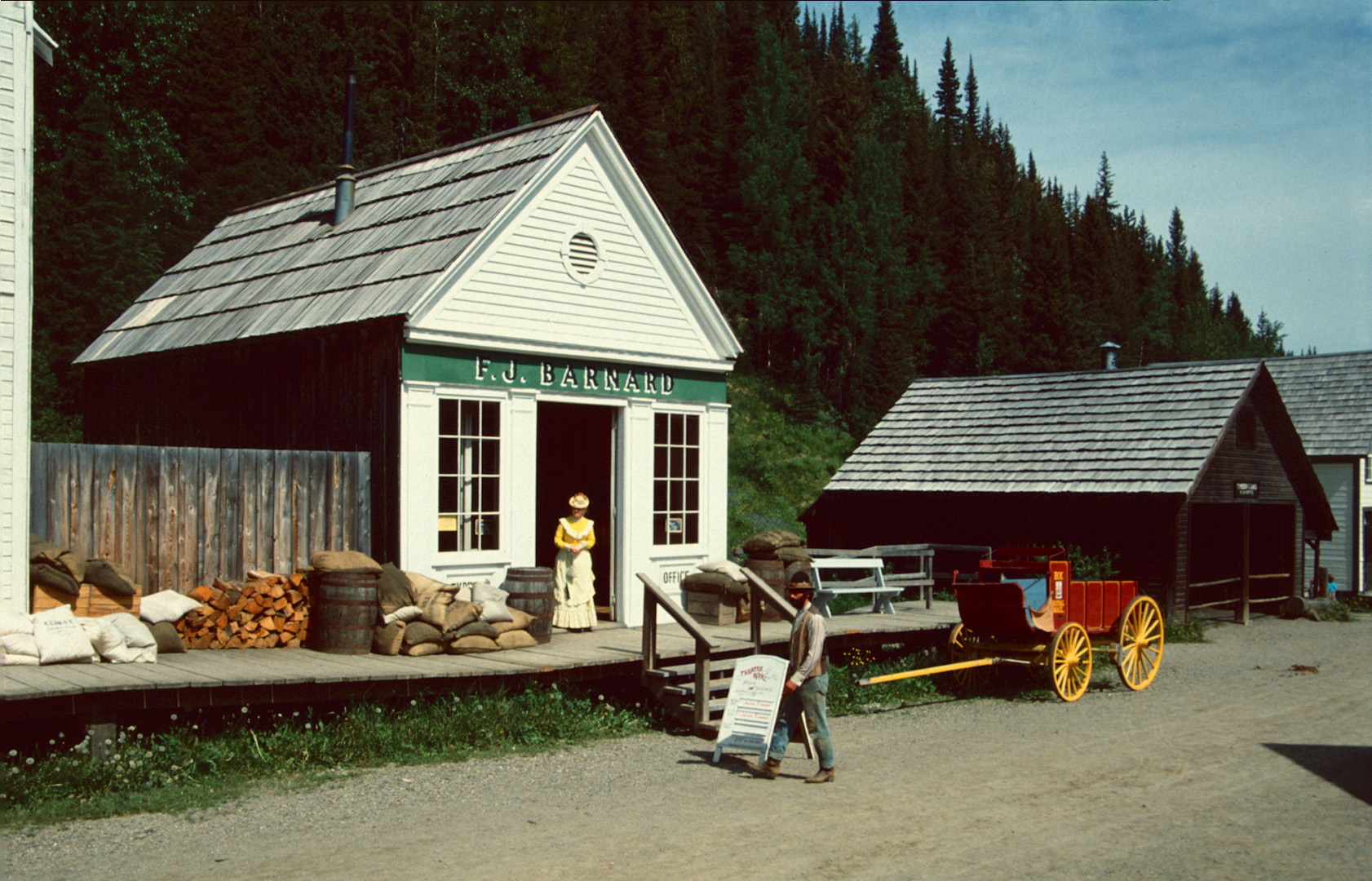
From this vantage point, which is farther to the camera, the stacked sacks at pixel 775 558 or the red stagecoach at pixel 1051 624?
the stacked sacks at pixel 775 558

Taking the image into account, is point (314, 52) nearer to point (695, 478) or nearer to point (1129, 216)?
point (695, 478)

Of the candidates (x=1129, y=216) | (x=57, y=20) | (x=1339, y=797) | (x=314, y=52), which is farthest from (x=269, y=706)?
(x=1129, y=216)

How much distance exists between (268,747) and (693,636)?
3826 mm

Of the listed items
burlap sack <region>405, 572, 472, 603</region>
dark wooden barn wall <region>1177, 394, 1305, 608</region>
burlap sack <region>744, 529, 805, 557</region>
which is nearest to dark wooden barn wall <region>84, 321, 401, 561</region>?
burlap sack <region>405, 572, 472, 603</region>

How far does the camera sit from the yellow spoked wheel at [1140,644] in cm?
1461

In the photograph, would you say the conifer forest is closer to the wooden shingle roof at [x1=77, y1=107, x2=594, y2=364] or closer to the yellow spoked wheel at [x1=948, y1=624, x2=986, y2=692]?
the wooden shingle roof at [x1=77, y1=107, x2=594, y2=364]

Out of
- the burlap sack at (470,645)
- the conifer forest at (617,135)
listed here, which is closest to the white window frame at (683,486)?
the burlap sack at (470,645)

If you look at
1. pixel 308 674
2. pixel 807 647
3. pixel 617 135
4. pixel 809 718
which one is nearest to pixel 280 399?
pixel 308 674

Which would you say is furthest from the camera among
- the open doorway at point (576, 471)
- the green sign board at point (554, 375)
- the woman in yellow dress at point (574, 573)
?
the open doorway at point (576, 471)

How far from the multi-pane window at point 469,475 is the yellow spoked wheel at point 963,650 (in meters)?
5.41

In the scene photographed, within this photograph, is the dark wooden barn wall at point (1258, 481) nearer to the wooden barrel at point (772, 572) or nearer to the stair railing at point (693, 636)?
the wooden barrel at point (772, 572)

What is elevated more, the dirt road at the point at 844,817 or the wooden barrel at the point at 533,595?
the wooden barrel at the point at 533,595

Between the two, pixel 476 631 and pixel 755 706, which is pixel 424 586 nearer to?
pixel 476 631

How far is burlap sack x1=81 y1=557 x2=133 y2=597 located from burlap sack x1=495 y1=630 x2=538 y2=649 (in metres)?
3.37
